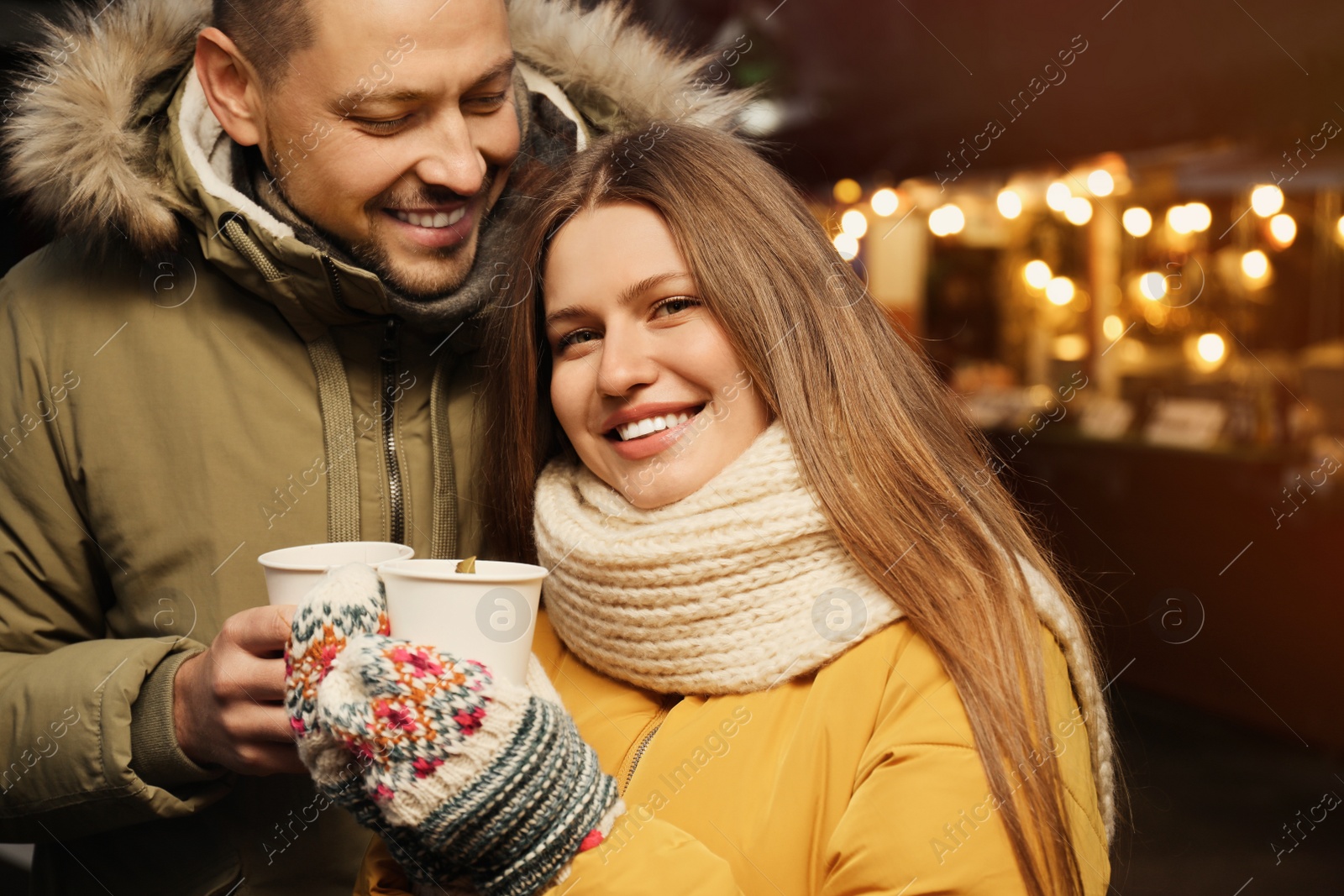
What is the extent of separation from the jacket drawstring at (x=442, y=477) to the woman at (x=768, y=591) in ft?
0.66

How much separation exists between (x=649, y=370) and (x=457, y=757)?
592 millimetres

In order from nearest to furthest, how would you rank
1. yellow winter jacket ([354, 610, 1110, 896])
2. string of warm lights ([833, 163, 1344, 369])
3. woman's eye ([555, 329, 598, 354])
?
yellow winter jacket ([354, 610, 1110, 896]) < woman's eye ([555, 329, 598, 354]) < string of warm lights ([833, 163, 1344, 369])

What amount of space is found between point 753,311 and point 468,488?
2.13 ft

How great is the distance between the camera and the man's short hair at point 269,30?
59.9 inches

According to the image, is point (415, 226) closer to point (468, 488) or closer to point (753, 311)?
point (468, 488)

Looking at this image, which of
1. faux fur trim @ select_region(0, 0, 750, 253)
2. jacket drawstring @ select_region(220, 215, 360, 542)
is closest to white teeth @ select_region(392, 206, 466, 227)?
jacket drawstring @ select_region(220, 215, 360, 542)

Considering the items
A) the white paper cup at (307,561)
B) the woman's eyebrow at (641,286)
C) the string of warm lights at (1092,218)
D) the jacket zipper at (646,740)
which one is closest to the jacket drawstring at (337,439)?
the white paper cup at (307,561)

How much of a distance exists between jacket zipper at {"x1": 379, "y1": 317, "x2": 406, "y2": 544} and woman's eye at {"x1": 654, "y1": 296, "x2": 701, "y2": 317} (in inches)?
19.9

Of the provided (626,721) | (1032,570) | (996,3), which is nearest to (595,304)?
(626,721)

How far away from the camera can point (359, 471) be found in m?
1.63

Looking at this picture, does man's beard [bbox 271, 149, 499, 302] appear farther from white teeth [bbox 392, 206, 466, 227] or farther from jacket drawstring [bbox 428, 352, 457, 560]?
jacket drawstring [bbox 428, 352, 457, 560]

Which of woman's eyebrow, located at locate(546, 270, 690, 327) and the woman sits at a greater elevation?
woman's eyebrow, located at locate(546, 270, 690, 327)

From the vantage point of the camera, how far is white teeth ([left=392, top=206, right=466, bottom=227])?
161cm

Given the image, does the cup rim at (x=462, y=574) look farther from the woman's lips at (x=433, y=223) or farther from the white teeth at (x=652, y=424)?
the woman's lips at (x=433, y=223)
